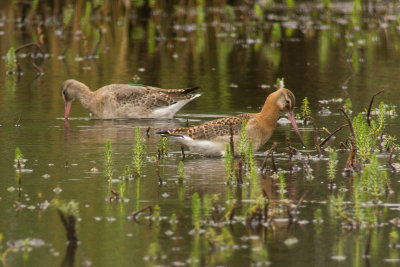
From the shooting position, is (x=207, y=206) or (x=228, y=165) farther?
(x=228, y=165)

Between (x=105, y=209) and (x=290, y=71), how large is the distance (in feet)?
43.1

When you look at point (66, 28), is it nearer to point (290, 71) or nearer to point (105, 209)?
point (290, 71)

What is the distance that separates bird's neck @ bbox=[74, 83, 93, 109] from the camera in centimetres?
1567

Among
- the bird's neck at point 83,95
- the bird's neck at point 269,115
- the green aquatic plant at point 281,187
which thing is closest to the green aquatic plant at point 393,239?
the green aquatic plant at point 281,187

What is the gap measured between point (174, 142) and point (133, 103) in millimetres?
2648

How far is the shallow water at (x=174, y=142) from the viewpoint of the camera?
297 inches

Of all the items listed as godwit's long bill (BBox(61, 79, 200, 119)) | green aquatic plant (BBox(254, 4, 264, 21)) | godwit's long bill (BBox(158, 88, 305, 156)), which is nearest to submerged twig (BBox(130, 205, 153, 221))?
godwit's long bill (BBox(158, 88, 305, 156))

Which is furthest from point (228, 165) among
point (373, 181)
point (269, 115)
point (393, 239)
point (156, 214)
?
point (393, 239)

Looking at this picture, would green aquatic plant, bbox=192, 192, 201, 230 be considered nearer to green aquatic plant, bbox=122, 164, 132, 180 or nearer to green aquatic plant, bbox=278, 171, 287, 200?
green aquatic plant, bbox=278, 171, 287, 200

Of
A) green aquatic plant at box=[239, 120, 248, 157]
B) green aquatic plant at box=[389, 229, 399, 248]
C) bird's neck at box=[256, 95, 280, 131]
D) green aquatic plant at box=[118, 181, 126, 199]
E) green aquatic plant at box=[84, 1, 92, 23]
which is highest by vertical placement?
green aquatic plant at box=[84, 1, 92, 23]

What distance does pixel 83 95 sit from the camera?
15.8 metres

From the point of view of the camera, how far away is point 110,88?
1579 cm

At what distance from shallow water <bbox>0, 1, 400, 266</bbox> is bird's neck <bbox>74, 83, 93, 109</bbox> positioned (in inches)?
15.3

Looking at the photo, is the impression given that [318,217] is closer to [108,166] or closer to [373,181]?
[373,181]
